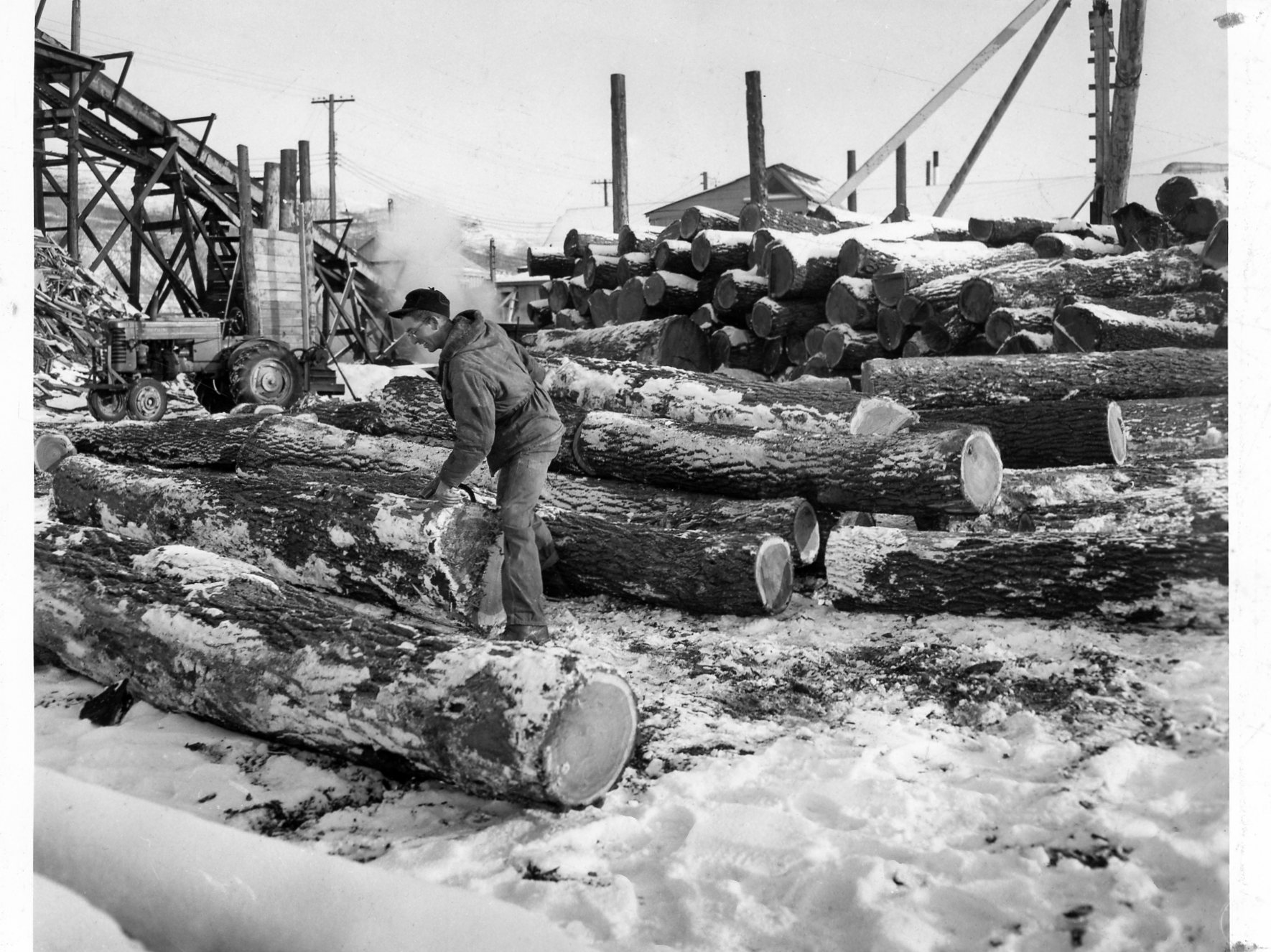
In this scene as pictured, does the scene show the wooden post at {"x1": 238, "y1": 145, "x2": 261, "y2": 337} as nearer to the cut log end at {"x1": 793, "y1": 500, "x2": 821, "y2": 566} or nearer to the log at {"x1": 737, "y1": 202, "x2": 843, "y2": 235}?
the log at {"x1": 737, "y1": 202, "x2": 843, "y2": 235}

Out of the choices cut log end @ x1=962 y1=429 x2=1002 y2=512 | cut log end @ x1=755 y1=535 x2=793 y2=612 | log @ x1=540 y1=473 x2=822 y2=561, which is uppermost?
cut log end @ x1=962 y1=429 x2=1002 y2=512

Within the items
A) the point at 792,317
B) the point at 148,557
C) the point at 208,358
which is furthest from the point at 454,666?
the point at 208,358

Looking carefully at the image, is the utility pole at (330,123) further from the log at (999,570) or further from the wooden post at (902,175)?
Answer: the log at (999,570)

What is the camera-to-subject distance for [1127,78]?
204 centimetres

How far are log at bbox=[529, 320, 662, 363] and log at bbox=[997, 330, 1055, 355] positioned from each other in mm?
3075

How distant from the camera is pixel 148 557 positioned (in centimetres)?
349

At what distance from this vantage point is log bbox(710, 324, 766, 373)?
839cm

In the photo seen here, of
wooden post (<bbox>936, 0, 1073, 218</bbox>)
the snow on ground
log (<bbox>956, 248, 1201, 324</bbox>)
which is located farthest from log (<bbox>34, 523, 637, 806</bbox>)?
log (<bbox>956, 248, 1201, 324</bbox>)

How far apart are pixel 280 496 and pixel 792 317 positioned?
16.0 ft

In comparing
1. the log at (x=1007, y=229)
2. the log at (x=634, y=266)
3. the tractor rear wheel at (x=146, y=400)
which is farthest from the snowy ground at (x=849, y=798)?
the log at (x=634, y=266)

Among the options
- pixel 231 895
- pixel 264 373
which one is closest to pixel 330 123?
pixel 231 895

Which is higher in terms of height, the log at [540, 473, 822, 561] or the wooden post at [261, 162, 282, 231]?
the wooden post at [261, 162, 282, 231]

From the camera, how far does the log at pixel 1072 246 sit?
23.4 ft

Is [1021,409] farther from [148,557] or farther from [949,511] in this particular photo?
[148,557]
